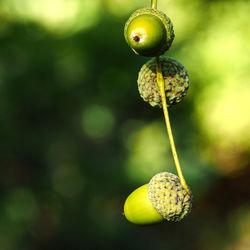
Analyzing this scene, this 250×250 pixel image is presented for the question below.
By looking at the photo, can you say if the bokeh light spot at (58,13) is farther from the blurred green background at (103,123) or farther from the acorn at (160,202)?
the acorn at (160,202)

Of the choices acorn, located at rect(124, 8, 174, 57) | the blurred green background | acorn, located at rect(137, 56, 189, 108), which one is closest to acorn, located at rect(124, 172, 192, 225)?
acorn, located at rect(137, 56, 189, 108)

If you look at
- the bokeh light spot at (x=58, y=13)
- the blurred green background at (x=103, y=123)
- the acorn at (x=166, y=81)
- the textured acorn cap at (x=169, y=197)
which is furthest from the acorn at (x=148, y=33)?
the bokeh light spot at (x=58, y=13)

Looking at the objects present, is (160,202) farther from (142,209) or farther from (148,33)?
(148,33)

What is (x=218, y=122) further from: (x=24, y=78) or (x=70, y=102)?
(x=24, y=78)

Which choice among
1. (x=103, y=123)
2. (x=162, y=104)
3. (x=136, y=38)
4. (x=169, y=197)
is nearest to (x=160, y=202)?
(x=169, y=197)

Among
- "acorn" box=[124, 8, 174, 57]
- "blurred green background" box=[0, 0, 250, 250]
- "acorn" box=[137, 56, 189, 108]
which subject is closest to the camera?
"acorn" box=[124, 8, 174, 57]

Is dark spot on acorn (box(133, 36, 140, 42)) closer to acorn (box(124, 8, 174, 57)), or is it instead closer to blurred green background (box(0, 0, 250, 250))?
acorn (box(124, 8, 174, 57))
